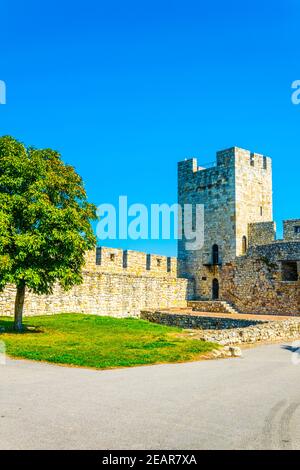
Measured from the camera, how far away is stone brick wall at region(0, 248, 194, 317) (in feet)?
72.5

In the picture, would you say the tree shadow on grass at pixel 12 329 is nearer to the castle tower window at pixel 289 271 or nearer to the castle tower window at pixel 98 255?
the castle tower window at pixel 98 255

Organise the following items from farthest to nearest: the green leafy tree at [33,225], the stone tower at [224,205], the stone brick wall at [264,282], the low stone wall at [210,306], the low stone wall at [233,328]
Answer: the stone tower at [224,205] → the low stone wall at [210,306] → the stone brick wall at [264,282] → the low stone wall at [233,328] → the green leafy tree at [33,225]

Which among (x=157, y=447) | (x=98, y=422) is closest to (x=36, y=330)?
(x=98, y=422)

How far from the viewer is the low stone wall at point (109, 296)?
21.6 meters

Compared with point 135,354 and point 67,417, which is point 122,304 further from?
point 67,417

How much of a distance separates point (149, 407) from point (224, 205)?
2727 centimetres

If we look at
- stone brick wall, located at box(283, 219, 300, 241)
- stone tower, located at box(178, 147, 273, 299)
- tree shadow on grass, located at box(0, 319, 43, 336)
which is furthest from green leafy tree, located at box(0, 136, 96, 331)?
stone brick wall, located at box(283, 219, 300, 241)

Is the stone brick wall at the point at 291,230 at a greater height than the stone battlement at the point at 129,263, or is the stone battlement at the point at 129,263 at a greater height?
the stone brick wall at the point at 291,230

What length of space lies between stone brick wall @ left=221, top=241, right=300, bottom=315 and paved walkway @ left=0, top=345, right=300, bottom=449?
60.4ft

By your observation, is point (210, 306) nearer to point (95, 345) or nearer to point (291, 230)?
point (291, 230)

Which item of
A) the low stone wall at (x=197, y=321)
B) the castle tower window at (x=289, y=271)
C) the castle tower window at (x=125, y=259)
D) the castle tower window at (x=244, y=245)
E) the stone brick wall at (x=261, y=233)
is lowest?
the low stone wall at (x=197, y=321)

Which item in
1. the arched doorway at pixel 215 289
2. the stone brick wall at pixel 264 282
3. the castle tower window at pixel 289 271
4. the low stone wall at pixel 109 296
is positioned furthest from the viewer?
the arched doorway at pixel 215 289

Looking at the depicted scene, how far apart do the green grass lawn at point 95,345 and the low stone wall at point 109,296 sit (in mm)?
3461

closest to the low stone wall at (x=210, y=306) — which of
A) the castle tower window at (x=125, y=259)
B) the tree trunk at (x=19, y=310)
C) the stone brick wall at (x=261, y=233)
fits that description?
the stone brick wall at (x=261, y=233)
